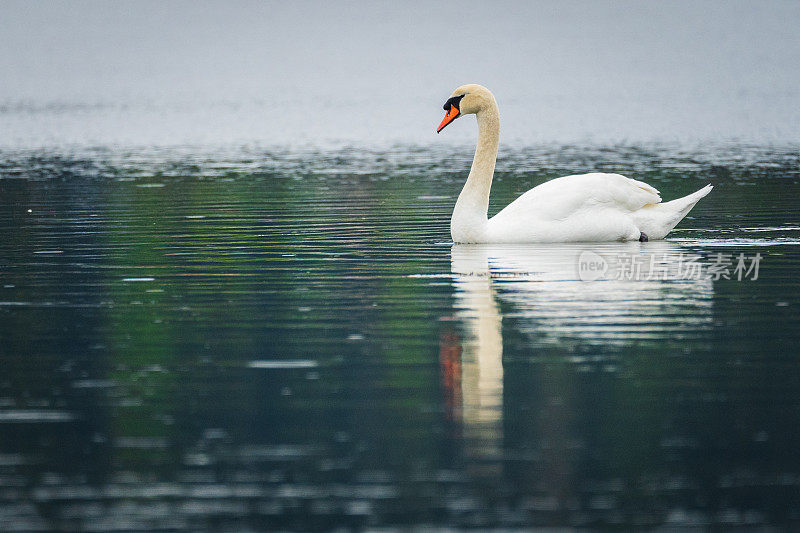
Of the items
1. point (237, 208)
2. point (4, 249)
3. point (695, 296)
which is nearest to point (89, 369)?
point (695, 296)

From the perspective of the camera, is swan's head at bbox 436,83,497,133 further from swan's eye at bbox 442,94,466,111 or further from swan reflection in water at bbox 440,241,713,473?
swan reflection in water at bbox 440,241,713,473

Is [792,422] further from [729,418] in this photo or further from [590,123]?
[590,123]

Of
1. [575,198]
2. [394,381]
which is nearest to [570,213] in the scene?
[575,198]

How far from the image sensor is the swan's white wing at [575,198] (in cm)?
1641

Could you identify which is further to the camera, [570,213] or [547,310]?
[570,213]

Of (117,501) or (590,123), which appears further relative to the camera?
(590,123)

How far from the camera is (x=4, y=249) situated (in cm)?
1745

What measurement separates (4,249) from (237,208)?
20.4ft

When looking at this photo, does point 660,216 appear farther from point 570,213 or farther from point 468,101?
point 468,101

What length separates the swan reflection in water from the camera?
892cm

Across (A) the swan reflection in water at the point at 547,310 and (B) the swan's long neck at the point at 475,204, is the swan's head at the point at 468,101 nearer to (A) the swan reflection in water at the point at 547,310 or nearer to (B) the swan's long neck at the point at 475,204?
(B) the swan's long neck at the point at 475,204

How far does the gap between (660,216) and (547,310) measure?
223 inches

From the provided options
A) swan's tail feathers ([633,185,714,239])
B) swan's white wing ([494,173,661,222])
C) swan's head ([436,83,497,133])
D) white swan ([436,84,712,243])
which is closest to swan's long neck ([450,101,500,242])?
white swan ([436,84,712,243])

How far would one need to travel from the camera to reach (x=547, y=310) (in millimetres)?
11969
